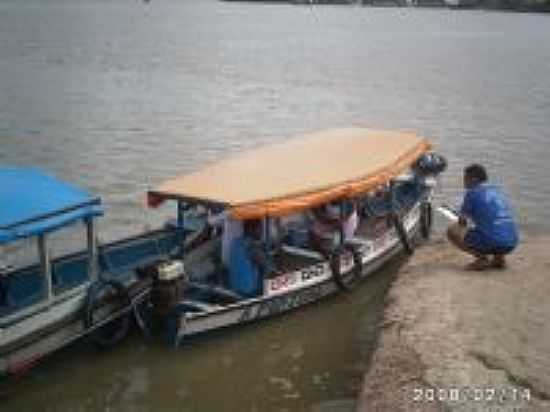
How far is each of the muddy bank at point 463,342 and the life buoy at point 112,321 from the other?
352cm

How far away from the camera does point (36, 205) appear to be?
1181cm

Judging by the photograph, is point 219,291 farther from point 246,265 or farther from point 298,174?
point 298,174

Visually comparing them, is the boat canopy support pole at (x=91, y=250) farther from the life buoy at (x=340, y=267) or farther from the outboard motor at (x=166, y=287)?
the life buoy at (x=340, y=267)

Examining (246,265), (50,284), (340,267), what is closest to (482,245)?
(340,267)

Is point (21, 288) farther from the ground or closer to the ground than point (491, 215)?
closer to the ground

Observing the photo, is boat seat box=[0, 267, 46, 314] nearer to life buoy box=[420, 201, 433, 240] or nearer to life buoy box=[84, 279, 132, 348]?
life buoy box=[84, 279, 132, 348]

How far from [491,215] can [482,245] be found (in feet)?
1.57

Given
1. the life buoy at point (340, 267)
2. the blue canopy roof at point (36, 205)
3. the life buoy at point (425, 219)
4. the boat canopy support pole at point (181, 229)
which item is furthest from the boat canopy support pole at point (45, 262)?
the life buoy at point (425, 219)

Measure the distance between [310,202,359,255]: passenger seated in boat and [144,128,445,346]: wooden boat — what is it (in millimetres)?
94

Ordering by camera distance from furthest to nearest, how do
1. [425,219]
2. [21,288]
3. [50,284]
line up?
1. [425,219]
2. [21,288]
3. [50,284]

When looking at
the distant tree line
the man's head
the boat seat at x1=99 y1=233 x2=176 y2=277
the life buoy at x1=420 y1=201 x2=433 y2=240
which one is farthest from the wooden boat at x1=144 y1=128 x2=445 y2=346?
A: the distant tree line

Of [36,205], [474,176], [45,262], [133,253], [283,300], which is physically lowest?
[283,300]
